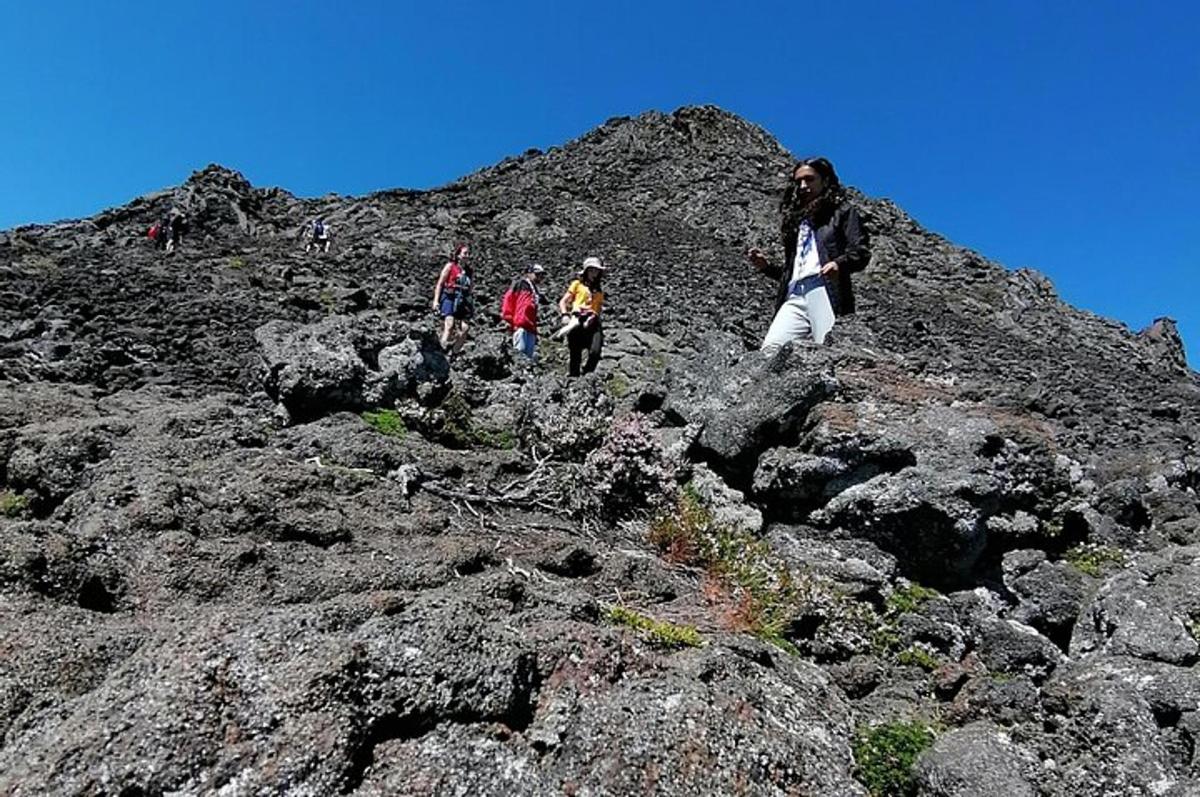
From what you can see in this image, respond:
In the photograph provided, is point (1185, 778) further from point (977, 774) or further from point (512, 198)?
point (512, 198)

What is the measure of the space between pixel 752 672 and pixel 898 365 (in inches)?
171

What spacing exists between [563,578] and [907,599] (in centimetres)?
226

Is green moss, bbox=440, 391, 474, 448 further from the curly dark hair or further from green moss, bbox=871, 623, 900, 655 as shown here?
green moss, bbox=871, 623, 900, 655

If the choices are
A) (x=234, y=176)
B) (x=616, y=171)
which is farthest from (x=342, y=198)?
(x=616, y=171)

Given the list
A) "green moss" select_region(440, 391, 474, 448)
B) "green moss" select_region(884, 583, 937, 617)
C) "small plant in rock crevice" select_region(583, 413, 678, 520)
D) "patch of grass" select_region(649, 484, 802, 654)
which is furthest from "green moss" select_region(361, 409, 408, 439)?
"green moss" select_region(884, 583, 937, 617)

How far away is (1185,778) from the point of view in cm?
346

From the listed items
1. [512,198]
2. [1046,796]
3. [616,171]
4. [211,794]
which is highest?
[616,171]

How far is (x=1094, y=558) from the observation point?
20.1 ft

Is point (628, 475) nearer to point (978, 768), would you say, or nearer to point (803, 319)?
point (803, 319)

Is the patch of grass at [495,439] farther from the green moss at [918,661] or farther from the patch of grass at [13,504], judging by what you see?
the green moss at [918,661]

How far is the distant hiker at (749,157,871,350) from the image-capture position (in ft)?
22.2

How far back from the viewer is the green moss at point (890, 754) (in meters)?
3.51

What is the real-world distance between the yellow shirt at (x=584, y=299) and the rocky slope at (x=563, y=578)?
116 cm

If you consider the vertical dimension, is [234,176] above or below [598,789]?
above
